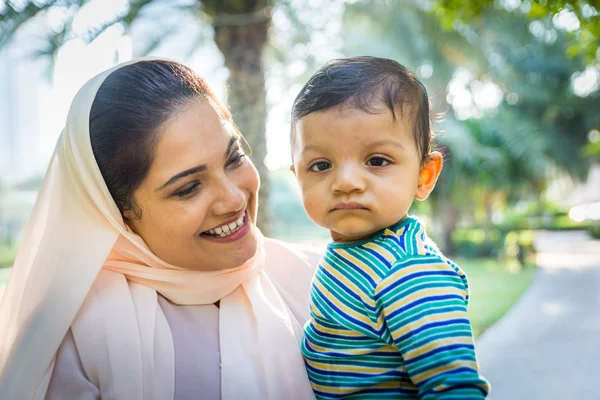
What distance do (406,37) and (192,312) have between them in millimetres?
14026

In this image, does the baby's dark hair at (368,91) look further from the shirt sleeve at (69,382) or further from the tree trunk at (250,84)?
the tree trunk at (250,84)

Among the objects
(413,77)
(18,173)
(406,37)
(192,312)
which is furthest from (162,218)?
(18,173)

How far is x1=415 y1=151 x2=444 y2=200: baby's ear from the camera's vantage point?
1.70 m

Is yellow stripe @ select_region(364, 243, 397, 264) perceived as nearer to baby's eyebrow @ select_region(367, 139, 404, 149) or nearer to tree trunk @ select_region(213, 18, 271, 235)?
baby's eyebrow @ select_region(367, 139, 404, 149)

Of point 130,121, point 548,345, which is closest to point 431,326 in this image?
point 130,121

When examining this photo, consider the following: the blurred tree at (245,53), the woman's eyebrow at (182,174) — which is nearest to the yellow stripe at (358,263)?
the woman's eyebrow at (182,174)

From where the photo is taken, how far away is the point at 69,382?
1652 millimetres

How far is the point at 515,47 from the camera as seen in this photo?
60.4 feet

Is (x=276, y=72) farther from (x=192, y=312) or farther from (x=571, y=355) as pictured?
(x=192, y=312)

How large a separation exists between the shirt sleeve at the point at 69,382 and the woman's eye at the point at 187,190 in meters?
0.61

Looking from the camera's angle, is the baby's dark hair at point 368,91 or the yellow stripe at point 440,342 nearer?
the yellow stripe at point 440,342

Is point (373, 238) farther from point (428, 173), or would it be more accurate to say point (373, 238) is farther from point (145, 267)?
point (145, 267)

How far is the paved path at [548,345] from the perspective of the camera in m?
5.68

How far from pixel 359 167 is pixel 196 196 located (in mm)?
645
